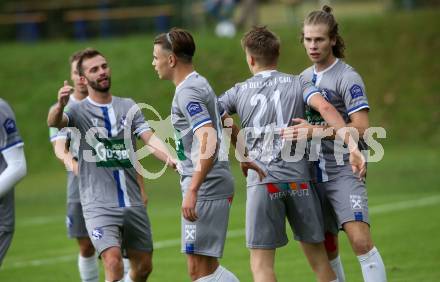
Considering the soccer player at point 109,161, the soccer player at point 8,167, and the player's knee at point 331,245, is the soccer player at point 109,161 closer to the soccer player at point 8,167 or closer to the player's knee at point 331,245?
the soccer player at point 8,167

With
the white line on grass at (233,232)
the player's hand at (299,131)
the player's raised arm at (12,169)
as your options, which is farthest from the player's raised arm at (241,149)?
the white line on grass at (233,232)

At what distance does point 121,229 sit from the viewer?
8.98 m

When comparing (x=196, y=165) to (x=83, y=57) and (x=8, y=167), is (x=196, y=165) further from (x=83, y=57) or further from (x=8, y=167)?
(x=83, y=57)

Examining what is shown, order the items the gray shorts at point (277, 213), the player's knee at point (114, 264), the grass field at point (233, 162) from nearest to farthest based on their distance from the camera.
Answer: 1. the gray shorts at point (277, 213)
2. the player's knee at point (114, 264)
3. the grass field at point (233, 162)

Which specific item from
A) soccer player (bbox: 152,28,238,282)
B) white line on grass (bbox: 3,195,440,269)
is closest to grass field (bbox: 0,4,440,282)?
white line on grass (bbox: 3,195,440,269)

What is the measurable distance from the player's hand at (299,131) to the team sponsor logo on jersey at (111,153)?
1748 mm

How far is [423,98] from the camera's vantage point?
2703cm

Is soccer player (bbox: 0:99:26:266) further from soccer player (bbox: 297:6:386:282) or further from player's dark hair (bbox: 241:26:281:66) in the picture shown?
soccer player (bbox: 297:6:386:282)

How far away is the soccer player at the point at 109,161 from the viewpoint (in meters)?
8.94

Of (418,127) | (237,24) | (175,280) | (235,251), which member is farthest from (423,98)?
(175,280)

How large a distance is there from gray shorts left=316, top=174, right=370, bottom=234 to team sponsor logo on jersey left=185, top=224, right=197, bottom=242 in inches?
52.6

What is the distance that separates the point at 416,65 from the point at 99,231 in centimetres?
2052

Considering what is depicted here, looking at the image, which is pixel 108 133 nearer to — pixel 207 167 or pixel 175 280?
pixel 207 167

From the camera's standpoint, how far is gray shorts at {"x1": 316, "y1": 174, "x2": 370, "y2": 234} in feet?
27.5
